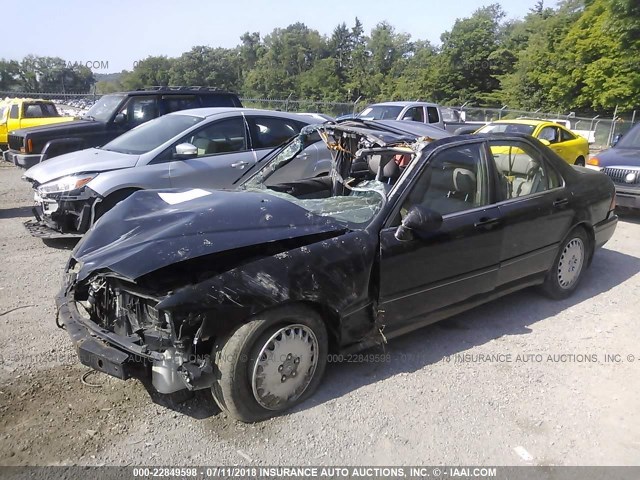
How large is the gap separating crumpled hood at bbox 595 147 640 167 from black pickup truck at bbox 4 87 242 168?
750cm

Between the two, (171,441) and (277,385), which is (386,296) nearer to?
(277,385)

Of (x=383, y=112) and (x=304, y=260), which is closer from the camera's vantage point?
(x=304, y=260)

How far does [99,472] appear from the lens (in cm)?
272

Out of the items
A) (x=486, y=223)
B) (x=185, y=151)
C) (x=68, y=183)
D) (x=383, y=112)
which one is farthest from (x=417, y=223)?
(x=383, y=112)

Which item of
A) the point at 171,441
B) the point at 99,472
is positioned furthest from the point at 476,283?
the point at 99,472

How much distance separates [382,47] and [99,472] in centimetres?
8595

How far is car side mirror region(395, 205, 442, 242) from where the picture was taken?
3.51 meters

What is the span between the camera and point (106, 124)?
952cm

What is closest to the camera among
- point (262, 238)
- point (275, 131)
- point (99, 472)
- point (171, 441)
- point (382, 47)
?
point (99, 472)

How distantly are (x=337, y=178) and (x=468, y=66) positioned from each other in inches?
2075

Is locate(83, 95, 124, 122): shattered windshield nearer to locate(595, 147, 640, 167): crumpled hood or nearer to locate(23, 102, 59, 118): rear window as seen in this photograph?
locate(23, 102, 59, 118): rear window

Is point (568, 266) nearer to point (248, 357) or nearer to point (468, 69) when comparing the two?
point (248, 357)

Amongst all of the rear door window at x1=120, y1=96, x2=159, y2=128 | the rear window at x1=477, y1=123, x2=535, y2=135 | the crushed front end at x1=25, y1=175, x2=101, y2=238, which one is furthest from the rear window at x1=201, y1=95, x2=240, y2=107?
the rear window at x1=477, y1=123, x2=535, y2=135

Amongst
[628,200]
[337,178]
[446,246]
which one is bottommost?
[628,200]
